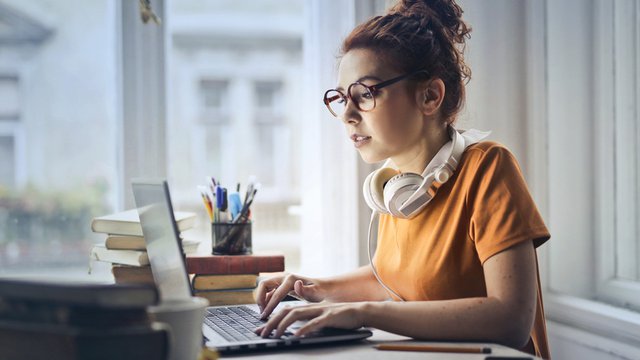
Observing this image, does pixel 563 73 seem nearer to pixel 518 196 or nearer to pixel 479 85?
pixel 479 85

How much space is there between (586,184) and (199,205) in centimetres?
127

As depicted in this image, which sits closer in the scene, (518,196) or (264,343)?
(264,343)

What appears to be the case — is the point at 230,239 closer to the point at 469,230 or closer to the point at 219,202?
the point at 219,202

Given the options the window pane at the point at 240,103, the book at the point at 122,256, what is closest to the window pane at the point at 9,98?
the window pane at the point at 240,103

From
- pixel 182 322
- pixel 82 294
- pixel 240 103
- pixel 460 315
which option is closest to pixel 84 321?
pixel 82 294

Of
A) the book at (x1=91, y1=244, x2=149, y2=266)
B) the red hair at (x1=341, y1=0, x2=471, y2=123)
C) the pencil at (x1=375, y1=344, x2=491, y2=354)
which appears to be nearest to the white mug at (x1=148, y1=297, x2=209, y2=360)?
the pencil at (x1=375, y1=344, x2=491, y2=354)

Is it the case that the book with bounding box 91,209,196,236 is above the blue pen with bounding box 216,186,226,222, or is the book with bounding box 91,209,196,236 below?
below

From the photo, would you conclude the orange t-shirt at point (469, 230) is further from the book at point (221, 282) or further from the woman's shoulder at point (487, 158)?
the book at point (221, 282)

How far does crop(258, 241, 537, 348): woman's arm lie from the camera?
1.00m

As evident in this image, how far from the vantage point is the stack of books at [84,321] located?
0.58 m

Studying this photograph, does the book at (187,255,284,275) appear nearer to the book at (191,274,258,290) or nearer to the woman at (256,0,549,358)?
the book at (191,274,258,290)

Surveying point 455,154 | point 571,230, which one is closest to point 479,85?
point 571,230

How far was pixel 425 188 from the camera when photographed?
1.19 m

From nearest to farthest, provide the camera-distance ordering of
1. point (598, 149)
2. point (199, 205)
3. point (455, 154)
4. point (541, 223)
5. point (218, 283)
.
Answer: point (541, 223)
point (455, 154)
point (218, 283)
point (598, 149)
point (199, 205)
